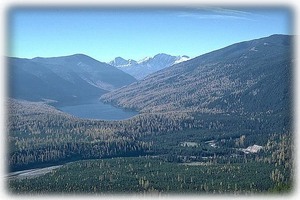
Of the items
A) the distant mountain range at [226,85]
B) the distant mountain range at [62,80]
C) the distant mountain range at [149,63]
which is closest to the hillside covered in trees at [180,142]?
the distant mountain range at [226,85]

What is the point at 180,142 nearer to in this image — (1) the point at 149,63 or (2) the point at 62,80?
(2) the point at 62,80

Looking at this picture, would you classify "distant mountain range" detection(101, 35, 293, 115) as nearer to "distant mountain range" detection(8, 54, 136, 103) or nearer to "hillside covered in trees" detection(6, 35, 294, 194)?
"hillside covered in trees" detection(6, 35, 294, 194)

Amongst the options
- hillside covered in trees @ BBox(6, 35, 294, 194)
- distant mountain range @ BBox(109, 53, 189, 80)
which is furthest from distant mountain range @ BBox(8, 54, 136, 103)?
distant mountain range @ BBox(109, 53, 189, 80)

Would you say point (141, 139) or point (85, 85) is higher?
point (85, 85)

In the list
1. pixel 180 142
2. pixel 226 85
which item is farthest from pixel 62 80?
pixel 180 142

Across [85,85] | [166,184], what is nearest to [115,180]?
[166,184]

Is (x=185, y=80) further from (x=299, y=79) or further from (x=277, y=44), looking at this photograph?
(x=299, y=79)
